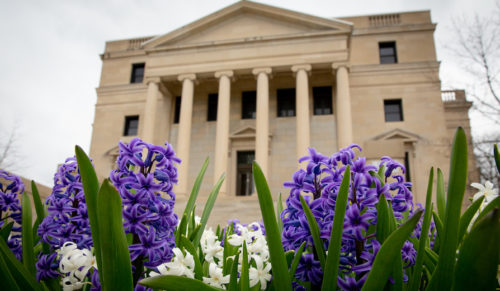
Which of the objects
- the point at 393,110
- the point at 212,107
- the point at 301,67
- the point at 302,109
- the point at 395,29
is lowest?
the point at 302,109

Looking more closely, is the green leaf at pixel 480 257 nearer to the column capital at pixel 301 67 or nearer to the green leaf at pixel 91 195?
the green leaf at pixel 91 195

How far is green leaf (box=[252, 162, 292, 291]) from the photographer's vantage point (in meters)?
1.36

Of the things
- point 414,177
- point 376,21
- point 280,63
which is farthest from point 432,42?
point 280,63

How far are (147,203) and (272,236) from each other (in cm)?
59

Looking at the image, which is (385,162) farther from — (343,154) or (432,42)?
(432,42)

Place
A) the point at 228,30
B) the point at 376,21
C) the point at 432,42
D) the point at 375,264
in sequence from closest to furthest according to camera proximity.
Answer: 1. the point at 375,264
2. the point at 228,30
3. the point at 432,42
4. the point at 376,21

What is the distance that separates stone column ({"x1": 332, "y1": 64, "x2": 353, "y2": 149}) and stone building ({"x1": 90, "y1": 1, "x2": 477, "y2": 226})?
0.22 ft

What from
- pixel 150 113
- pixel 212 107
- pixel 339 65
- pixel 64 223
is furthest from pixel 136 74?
pixel 64 223

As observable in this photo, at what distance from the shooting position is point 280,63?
21.9m

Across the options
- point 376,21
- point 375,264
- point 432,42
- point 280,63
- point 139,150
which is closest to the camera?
point 375,264

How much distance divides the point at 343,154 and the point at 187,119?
21.2m

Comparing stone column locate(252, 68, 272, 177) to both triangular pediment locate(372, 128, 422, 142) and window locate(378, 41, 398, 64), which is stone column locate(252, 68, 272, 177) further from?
window locate(378, 41, 398, 64)

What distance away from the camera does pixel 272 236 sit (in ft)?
4.47

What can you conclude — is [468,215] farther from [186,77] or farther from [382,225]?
[186,77]
